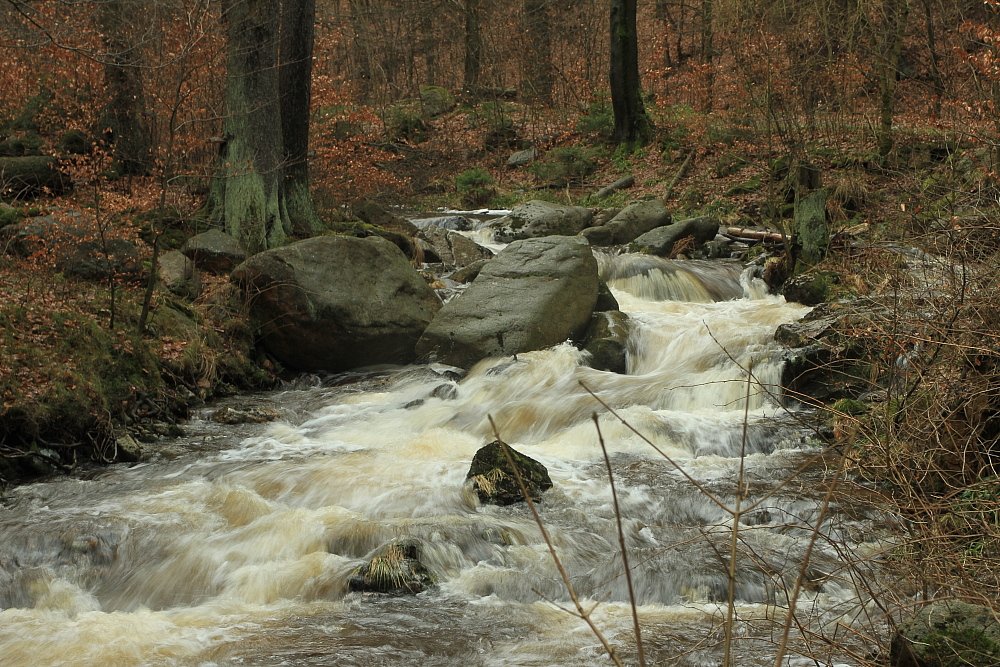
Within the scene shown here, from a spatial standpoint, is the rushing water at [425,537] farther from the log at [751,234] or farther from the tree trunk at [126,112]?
the tree trunk at [126,112]

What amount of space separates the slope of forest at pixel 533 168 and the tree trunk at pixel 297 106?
0.41m

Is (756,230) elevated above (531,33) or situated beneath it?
situated beneath

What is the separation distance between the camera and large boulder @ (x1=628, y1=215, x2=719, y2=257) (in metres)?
14.1

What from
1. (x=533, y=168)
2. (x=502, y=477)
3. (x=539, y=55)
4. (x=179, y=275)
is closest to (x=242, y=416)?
(x=179, y=275)

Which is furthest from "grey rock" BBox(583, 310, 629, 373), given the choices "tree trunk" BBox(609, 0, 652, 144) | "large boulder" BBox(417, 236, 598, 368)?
"tree trunk" BBox(609, 0, 652, 144)

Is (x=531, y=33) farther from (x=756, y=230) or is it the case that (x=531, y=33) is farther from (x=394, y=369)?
(x=394, y=369)

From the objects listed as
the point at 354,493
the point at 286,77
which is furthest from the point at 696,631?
the point at 286,77

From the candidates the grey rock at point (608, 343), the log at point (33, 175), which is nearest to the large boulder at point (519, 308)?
the grey rock at point (608, 343)

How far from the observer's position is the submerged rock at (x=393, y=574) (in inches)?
203

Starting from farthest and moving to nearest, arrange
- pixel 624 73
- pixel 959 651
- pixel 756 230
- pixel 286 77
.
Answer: pixel 624 73
pixel 756 230
pixel 286 77
pixel 959 651

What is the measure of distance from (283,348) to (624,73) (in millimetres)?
12334

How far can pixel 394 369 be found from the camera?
1035 cm

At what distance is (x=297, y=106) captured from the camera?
12.1 meters

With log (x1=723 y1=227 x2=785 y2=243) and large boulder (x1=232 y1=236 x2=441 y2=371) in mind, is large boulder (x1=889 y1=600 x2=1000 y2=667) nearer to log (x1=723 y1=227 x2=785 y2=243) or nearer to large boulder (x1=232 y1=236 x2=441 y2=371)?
large boulder (x1=232 y1=236 x2=441 y2=371)
